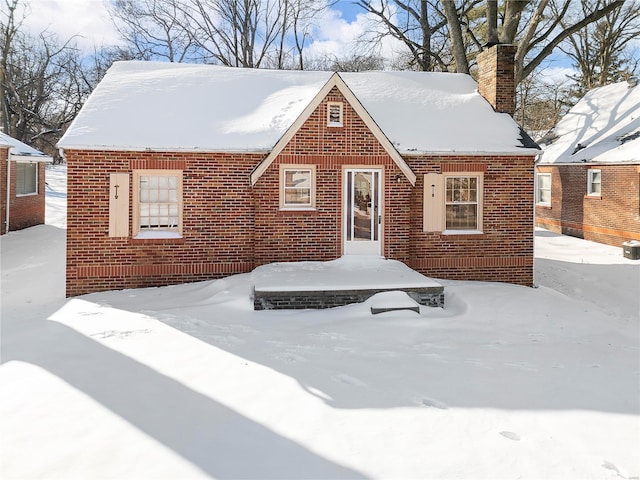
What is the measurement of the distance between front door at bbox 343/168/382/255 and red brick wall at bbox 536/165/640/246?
11877 mm

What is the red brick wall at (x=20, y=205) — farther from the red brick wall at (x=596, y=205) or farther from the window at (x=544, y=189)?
the window at (x=544, y=189)

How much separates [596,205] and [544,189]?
4.36 meters

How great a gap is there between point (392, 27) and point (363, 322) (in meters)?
21.0

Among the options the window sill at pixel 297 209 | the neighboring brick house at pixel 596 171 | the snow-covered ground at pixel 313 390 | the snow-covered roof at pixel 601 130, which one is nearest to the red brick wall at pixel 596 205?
the neighboring brick house at pixel 596 171

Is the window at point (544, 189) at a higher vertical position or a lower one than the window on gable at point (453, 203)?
higher

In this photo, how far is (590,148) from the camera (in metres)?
20.2

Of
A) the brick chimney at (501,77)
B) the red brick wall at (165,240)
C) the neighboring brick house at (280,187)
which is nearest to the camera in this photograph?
the red brick wall at (165,240)

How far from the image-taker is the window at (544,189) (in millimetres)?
23203

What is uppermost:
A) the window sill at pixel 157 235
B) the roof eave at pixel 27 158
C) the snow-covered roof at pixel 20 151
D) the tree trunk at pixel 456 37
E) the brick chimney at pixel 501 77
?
the tree trunk at pixel 456 37

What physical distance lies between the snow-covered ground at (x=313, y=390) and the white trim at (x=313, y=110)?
274 cm

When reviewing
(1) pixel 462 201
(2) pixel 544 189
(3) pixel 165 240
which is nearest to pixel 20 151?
(3) pixel 165 240

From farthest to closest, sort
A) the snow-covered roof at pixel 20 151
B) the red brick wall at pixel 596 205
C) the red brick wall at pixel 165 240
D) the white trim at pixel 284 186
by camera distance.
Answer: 1. the snow-covered roof at pixel 20 151
2. the red brick wall at pixel 596 205
3. the white trim at pixel 284 186
4. the red brick wall at pixel 165 240

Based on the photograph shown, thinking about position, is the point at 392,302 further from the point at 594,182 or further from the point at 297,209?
the point at 594,182

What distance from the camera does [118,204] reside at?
1024 centimetres
